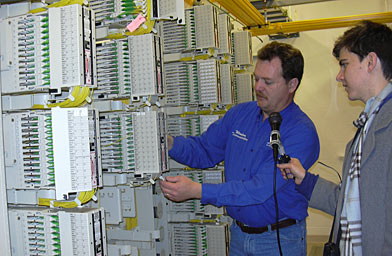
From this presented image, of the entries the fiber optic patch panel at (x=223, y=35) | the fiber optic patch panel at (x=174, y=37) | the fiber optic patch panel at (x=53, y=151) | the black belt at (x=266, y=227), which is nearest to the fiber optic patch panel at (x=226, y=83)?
the fiber optic patch panel at (x=223, y=35)

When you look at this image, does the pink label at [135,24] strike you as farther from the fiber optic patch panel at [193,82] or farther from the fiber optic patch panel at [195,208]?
the fiber optic patch panel at [195,208]

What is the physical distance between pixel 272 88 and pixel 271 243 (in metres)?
0.97

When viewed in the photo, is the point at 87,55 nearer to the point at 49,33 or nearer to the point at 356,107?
the point at 49,33

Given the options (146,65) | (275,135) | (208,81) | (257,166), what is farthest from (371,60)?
(208,81)

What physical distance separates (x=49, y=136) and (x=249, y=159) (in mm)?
1212

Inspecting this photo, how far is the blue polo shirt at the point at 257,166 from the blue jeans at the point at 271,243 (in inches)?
3.0

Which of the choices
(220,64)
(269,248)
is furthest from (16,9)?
(220,64)

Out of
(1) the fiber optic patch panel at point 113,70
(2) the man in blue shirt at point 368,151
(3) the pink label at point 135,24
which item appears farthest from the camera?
(1) the fiber optic patch panel at point 113,70

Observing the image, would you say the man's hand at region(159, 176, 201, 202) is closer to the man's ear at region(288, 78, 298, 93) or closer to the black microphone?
the black microphone

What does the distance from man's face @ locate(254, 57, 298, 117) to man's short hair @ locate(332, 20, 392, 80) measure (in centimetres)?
81

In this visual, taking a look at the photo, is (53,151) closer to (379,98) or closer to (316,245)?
(379,98)

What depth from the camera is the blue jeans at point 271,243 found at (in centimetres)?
264

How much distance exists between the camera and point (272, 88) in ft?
8.96

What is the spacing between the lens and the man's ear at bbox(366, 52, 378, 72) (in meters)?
1.83
